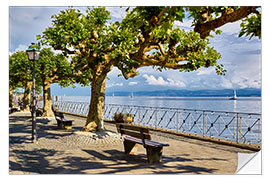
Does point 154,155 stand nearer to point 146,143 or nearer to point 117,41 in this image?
point 146,143

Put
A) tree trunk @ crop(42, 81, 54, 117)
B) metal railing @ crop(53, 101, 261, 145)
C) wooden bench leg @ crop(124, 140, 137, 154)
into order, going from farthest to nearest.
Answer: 1. tree trunk @ crop(42, 81, 54, 117)
2. metal railing @ crop(53, 101, 261, 145)
3. wooden bench leg @ crop(124, 140, 137, 154)

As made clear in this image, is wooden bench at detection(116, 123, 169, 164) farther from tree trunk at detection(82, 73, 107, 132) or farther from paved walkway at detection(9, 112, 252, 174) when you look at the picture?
tree trunk at detection(82, 73, 107, 132)

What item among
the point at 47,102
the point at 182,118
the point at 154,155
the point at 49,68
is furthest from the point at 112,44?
the point at 47,102

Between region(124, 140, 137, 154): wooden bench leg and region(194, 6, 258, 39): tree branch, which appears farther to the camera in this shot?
region(124, 140, 137, 154): wooden bench leg

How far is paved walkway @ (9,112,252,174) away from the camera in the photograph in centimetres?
576

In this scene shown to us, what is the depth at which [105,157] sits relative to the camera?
6.89 meters

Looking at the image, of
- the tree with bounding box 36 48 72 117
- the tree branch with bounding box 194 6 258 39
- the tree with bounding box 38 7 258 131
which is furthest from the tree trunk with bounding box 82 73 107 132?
the tree with bounding box 36 48 72 117

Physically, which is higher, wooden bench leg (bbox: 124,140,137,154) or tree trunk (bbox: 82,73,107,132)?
tree trunk (bbox: 82,73,107,132)

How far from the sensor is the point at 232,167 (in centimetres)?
602

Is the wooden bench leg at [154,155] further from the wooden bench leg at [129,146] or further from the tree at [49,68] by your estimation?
the tree at [49,68]
